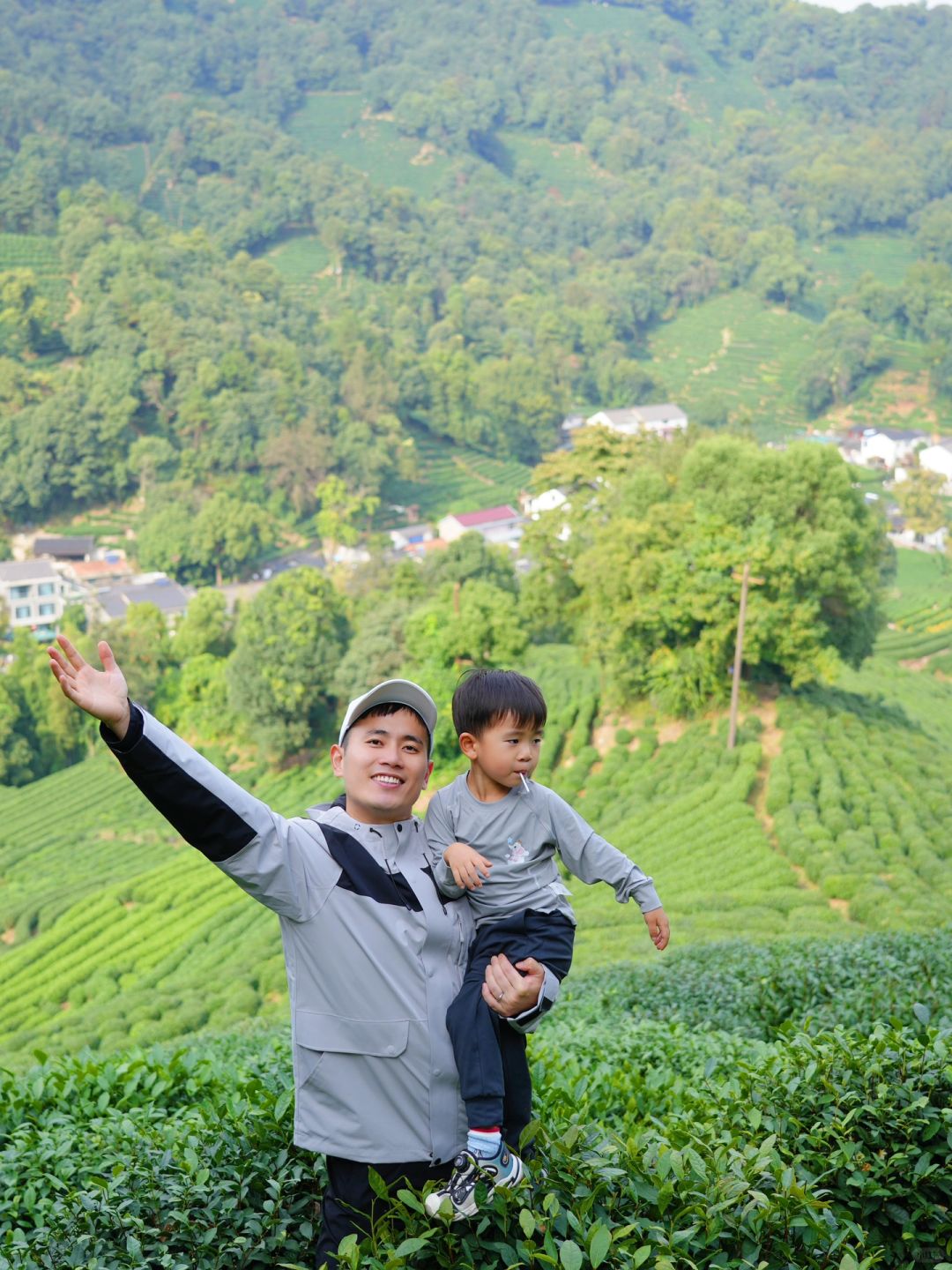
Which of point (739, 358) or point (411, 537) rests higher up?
point (739, 358)

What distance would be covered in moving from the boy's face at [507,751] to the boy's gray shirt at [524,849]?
1.7 inches

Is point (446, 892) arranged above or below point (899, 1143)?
above

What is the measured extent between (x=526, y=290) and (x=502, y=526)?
147 ft

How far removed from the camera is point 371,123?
134000 mm

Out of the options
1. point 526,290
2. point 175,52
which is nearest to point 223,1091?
point 526,290

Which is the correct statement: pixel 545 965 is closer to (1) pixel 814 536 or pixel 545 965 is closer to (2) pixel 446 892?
(2) pixel 446 892

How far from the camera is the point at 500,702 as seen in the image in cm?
307

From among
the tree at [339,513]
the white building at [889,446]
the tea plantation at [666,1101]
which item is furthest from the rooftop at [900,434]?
the tea plantation at [666,1101]

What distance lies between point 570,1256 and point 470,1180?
0.26 metres

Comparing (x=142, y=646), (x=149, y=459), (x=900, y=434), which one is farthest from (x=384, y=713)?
(x=900, y=434)

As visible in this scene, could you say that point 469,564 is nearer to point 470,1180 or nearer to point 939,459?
point 470,1180

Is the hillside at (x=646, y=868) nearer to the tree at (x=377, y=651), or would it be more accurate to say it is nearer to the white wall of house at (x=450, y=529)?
the tree at (x=377, y=651)

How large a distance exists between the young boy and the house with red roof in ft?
192

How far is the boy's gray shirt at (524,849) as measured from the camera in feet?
9.62
